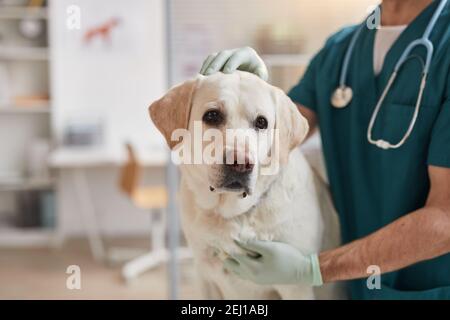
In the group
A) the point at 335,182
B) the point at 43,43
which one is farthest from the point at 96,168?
the point at 335,182

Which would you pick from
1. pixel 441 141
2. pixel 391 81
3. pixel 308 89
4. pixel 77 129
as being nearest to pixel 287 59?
pixel 308 89

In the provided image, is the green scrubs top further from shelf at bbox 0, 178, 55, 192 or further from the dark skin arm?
shelf at bbox 0, 178, 55, 192

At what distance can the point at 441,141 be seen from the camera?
0.85 meters

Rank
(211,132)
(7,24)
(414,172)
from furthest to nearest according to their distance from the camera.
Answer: (7,24) → (414,172) → (211,132)

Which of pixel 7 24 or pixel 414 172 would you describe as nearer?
pixel 414 172

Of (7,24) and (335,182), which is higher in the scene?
(7,24)

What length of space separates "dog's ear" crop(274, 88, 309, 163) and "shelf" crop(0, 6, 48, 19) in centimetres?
365

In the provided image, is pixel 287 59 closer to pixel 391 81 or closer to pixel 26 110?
pixel 391 81

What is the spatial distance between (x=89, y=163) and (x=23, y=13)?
3.84 feet

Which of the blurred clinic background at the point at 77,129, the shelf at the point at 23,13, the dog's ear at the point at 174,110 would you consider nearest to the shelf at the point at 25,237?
the blurred clinic background at the point at 77,129
